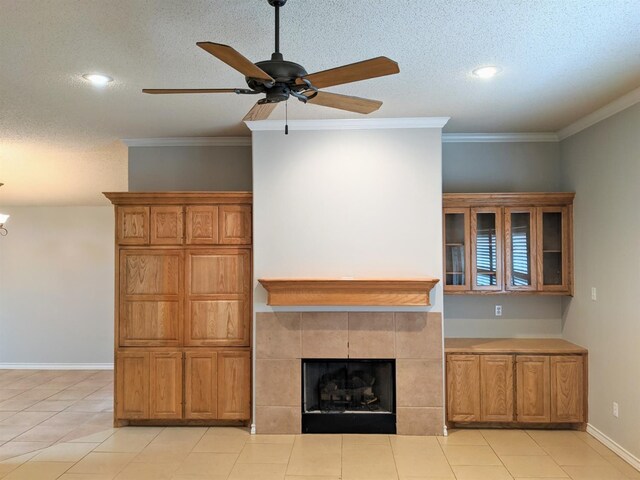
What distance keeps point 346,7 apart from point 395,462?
10.7 feet

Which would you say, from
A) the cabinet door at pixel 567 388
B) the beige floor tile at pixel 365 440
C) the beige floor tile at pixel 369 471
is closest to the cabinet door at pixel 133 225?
the beige floor tile at pixel 365 440

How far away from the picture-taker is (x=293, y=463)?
12.9ft

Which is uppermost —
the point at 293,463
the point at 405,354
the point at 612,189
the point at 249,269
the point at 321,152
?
the point at 321,152

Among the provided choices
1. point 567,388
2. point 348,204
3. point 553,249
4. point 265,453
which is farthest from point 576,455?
point 348,204

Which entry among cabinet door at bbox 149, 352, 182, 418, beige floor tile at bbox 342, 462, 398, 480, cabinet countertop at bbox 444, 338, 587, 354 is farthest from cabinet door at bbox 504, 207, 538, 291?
cabinet door at bbox 149, 352, 182, 418

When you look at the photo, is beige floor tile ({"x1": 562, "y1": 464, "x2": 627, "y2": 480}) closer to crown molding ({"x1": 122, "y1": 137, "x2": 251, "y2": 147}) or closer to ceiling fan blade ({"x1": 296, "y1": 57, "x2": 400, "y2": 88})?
ceiling fan blade ({"x1": 296, "y1": 57, "x2": 400, "y2": 88})

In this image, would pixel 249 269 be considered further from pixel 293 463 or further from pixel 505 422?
pixel 505 422

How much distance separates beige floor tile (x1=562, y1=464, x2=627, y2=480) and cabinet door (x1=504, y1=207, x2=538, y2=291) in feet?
5.15

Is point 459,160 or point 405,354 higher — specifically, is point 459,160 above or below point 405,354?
above

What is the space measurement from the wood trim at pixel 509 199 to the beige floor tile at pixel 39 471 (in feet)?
12.8

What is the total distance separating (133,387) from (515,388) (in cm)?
353

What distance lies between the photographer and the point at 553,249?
481 cm

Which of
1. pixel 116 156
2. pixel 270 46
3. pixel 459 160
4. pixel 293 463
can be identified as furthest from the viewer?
pixel 116 156

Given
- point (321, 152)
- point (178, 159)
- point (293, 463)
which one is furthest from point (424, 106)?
point (293, 463)
